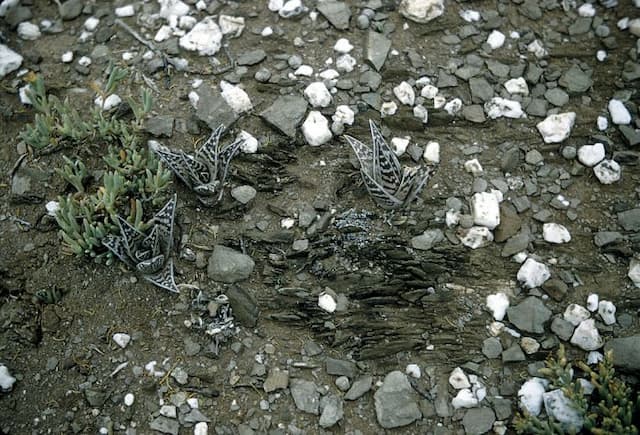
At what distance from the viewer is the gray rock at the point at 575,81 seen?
412 cm

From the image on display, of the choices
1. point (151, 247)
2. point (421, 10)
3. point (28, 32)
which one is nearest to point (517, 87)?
point (421, 10)

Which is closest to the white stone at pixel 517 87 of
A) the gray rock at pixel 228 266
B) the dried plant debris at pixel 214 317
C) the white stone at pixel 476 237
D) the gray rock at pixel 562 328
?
the white stone at pixel 476 237

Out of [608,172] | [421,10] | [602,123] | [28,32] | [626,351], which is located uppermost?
[421,10]

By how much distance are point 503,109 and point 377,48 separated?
2.74ft

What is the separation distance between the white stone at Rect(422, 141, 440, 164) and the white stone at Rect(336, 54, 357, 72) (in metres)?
0.69

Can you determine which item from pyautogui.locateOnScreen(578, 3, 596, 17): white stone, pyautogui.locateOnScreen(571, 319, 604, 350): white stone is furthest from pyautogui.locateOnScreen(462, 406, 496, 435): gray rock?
pyautogui.locateOnScreen(578, 3, 596, 17): white stone

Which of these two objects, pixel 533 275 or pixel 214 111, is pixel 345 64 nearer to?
pixel 214 111

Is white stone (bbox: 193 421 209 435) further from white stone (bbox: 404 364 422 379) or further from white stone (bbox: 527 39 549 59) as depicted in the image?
white stone (bbox: 527 39 549 59)

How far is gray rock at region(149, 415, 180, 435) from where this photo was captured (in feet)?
10.4

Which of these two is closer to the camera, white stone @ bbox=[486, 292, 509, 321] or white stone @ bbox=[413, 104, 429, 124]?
white stone @ bbox=[486, 292, 509, 321]

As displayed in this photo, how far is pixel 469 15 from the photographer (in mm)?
4336

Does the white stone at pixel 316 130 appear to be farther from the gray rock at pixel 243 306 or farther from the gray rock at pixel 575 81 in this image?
the gray rock at pixel 575 81

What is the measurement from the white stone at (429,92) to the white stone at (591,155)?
895 mm

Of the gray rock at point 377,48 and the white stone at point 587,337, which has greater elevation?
the gray rock at point 377,48
